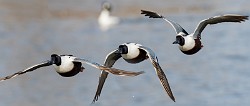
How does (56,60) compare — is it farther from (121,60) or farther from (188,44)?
(121,60)

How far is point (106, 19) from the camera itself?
23.4m

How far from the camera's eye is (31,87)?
15.8m

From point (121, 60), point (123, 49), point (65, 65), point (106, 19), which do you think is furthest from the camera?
point (106, 19)

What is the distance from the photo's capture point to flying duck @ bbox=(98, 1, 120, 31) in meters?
23.2

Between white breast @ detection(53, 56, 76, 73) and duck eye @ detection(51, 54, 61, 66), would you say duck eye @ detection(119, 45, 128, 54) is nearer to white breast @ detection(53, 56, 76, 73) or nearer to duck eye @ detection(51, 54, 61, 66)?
white breast @ detection(53, 56, 76, 73)

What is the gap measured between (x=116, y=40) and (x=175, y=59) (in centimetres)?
289

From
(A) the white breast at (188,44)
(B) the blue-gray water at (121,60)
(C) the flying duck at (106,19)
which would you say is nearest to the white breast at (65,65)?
(A) the white breast at (188,44)

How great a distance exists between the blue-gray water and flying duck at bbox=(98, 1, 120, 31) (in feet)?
0.79

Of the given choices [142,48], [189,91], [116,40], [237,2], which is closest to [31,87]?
[189,91]

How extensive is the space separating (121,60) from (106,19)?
610 cm

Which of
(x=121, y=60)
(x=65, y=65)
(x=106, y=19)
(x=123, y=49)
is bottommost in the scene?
(x=106, y=19)

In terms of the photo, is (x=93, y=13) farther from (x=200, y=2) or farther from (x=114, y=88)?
(x=114, y=88)

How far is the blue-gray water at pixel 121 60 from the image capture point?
14.5 metres

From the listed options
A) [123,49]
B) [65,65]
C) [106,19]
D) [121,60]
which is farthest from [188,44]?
[106,19]
